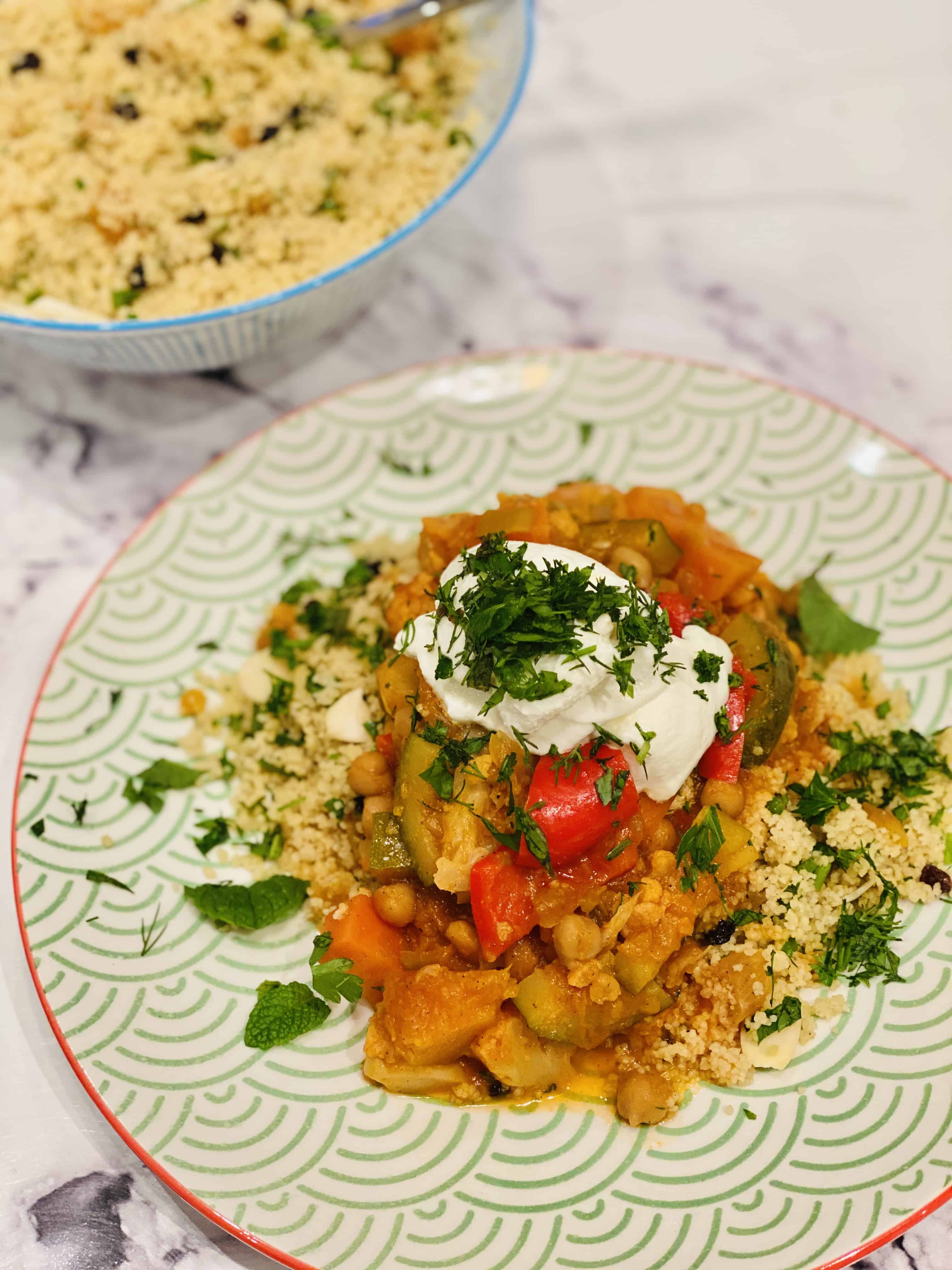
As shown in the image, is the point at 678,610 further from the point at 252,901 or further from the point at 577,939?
the point at 252,901

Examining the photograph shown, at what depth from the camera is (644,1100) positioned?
9.00ft

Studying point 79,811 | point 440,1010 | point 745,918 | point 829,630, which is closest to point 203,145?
point 79,811

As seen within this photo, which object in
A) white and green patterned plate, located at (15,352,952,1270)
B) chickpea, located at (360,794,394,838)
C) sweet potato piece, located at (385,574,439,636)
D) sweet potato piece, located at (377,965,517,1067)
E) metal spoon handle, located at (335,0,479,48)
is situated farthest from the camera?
metal spoon handle, located at (335,0,479,48)

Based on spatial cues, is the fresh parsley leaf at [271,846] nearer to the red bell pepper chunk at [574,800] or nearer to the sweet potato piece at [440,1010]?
A: the sweet potato piece at [440,1010]

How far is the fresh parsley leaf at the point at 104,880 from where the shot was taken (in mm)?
3100

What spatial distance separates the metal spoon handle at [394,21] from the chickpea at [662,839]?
3.48 metres

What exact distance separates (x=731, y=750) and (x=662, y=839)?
0.33m

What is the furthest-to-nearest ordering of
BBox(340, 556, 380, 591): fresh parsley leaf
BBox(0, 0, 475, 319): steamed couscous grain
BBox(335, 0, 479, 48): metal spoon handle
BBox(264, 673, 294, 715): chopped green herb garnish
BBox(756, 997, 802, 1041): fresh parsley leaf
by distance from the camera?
BBox(335, 0, 479, 48): metal spoon handle < BBox(0, 0, 475, 319): steamed couscous grain < BBox(340, 556, 380, 591): fresh parsley leaf < BBox(264, 673, 294, 715): chopped green herb garnish < BBox(756, 997, 802, 1041): fresh parsley leaf

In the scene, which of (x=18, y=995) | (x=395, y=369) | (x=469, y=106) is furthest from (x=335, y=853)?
(x=469, y=106)

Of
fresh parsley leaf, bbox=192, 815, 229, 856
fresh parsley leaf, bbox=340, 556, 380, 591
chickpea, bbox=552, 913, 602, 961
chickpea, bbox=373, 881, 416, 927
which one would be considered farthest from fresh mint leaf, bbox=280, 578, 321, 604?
chickpea, bbox=552, 913, 602, 961

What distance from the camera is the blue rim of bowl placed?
3508mm

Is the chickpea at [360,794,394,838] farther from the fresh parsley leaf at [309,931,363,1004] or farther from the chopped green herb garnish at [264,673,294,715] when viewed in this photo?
the chopped green herb garnish at [264,673,294,715]

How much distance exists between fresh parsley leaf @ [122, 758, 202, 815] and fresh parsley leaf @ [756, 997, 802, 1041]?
72.2 inches

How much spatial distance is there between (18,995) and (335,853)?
3.32ft
